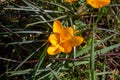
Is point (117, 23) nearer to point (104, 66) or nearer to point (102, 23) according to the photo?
point (102, 23)

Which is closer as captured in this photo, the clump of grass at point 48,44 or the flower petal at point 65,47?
the flower petal at point 65,47

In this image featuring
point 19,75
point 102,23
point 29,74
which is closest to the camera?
point 29,74

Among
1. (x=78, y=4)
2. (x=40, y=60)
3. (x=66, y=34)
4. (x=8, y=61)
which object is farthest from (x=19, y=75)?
(x=78, y=4)

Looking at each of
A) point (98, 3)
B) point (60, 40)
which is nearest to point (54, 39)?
point (60, 40)

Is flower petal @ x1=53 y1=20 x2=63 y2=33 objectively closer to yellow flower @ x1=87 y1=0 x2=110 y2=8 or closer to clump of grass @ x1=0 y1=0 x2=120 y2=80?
clump of grass @ x1=0 y1=0 x2=120 y2=80

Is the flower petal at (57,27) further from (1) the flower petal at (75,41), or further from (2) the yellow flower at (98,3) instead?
(2) the yellow flower at (98,3)

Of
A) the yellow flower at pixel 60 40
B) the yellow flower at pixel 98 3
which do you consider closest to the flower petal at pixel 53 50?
the yellow flower at pixel 60 40
